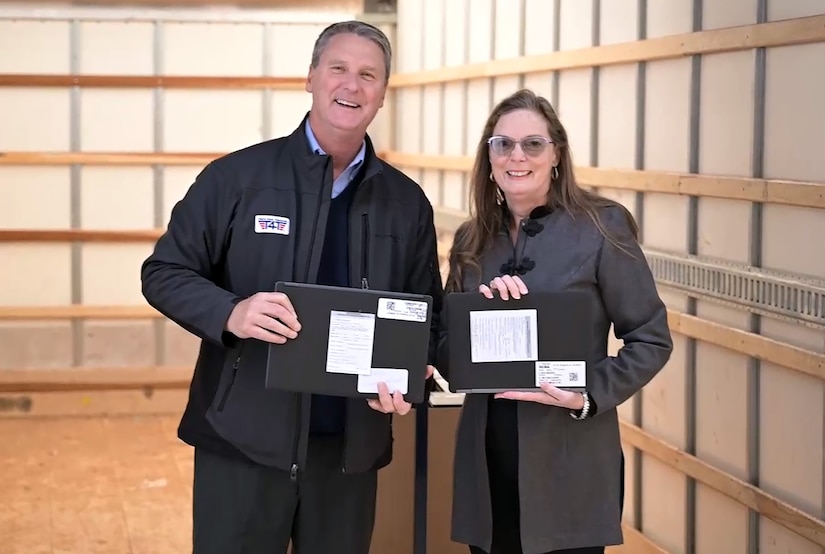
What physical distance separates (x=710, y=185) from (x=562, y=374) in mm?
1569

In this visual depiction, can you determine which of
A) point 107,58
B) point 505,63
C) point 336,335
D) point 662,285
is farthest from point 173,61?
point 336,335

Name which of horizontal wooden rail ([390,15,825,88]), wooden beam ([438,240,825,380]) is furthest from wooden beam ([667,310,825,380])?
horizontal wooden rail ([390,15,825,88])

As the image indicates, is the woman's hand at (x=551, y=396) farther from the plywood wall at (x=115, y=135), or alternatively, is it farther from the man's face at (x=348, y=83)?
the plywood wall at (x=115, y=135)

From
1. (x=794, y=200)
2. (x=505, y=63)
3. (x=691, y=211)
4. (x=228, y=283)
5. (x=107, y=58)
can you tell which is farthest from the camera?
(x=107, y=58)

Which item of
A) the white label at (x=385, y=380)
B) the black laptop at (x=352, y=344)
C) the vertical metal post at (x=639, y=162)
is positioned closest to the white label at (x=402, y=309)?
the black laptop at (x=352, y=344)

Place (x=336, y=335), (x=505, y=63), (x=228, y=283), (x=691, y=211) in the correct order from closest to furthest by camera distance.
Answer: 1. (x=336, y=335)
2. (x=228, y=283)
3. (x=691, y=211)
4. (x=505, y=63)

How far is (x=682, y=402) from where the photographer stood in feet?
13.6

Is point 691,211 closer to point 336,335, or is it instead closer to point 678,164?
point 678,164

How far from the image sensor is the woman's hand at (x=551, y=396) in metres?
2.44

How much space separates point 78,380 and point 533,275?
5.76 meters

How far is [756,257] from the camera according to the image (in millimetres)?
3619

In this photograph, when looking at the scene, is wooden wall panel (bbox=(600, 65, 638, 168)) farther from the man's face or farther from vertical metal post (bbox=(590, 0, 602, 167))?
the man's face

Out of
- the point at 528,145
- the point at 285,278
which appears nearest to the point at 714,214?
the point at 528,145

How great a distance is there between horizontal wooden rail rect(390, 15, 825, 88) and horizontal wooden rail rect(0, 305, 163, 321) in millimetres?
2646
